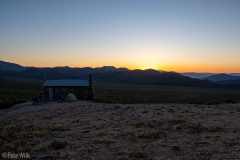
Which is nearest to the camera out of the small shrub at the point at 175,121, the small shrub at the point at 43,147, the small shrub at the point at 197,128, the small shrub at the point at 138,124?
the small shrub at the point at 43,147

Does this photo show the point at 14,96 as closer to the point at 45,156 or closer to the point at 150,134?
the point at 150,134

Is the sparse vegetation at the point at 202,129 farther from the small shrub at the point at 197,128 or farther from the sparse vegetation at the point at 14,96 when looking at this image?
the sparse vegetation at the point at 14,96

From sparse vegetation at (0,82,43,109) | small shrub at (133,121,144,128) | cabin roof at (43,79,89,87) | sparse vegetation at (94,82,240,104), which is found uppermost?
cabin roof at (43,79,89,87)

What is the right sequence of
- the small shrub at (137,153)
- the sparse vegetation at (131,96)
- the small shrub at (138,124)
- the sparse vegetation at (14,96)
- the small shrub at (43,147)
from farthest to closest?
the sparse vegetation at (131,96) → the sparse vegetation at (14,96) → the small shrub at (138,124) → the small shrub at (43,147) → the small shrub at (137,153)

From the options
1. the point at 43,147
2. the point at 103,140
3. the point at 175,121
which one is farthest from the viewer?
the point at 175,121

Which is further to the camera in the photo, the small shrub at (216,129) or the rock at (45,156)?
the small shrub at (216,129)

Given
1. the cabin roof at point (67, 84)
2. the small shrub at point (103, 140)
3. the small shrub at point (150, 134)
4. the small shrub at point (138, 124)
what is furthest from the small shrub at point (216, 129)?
the cabin roof at point (67, 84)

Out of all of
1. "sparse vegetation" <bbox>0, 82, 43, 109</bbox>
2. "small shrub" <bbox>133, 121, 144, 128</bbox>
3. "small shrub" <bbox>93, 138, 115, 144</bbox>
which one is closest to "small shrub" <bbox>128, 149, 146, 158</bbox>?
"small shrub" <bbox>93, 138, 115, 144</bbox>

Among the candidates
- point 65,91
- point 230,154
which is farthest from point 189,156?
point 65,91

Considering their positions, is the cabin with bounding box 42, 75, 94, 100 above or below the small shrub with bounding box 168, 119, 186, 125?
above

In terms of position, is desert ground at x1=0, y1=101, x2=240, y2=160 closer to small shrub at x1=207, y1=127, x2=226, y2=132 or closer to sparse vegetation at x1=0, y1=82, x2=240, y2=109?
small shrub at x1=207, y1=127, x2=226, y2=132

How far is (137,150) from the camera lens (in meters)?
11.6

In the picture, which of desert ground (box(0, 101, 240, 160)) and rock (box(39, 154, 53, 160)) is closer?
rock (box(39, 154, 53, 160))

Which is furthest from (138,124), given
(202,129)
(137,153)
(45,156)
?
(45,156)
